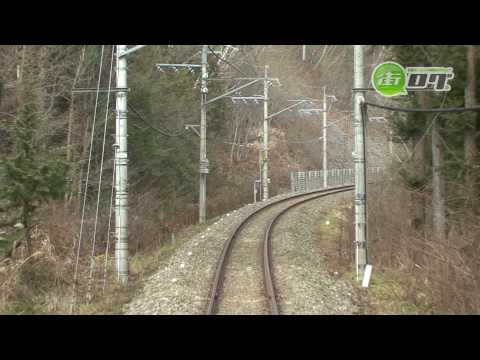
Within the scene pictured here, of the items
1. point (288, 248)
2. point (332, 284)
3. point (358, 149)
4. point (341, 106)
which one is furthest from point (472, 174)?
point (341, 106)

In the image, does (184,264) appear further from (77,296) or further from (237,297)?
(237,297)

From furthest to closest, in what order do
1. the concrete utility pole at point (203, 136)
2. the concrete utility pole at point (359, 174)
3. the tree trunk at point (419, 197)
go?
the concrete utility pole at point (203, 136), the tree trunk at point (419, 197), the concrete utility pole at point (359, 174)

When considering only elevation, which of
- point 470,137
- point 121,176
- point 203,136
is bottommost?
point 121,176

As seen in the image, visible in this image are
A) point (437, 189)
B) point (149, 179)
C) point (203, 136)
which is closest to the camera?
point (437, 189)

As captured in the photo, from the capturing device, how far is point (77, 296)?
1267 cm

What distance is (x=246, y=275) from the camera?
1277cm

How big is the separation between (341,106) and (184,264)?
63.3 metres

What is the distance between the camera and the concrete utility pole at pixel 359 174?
41.1 feet

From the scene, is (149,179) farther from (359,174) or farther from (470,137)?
(470,137)

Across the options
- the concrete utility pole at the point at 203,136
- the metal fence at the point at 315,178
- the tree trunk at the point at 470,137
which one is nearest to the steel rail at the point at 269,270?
→ the concrete utility pole at the point at 203,136

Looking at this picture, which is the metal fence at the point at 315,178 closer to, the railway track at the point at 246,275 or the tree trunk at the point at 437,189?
the railway track at the point at 246,275
